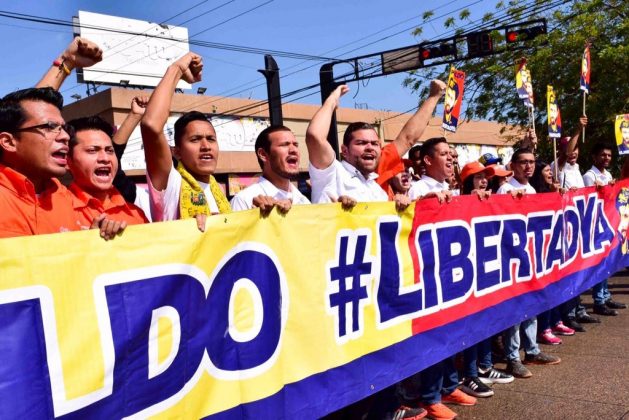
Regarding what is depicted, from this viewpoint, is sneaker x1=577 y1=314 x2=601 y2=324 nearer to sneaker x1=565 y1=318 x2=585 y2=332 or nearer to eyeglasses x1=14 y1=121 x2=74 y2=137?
sneaker x1=565 y1=318 x2=585 y2=332

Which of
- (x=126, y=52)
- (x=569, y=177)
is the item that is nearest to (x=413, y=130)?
(x=569, y=177)

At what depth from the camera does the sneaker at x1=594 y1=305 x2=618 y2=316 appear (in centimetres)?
638

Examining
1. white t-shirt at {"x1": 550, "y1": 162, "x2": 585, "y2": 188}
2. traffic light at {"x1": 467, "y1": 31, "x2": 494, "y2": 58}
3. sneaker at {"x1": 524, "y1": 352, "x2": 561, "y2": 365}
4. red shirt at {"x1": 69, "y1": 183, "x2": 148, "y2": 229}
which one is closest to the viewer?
red shirt at {"x1": 69, "y1": 183, "x2": 148, "y2": 229}

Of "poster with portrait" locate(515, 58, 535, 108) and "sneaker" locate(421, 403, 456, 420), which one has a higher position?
"poster with portrait" locate(515, 58, 535, 108)

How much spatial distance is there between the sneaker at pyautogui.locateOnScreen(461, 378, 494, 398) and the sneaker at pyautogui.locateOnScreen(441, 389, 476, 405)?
0.32 feet

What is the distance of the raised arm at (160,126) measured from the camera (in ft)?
8.48

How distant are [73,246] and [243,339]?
2.75 feet

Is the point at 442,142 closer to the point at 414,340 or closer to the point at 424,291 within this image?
the point at 424,291

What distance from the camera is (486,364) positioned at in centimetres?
448

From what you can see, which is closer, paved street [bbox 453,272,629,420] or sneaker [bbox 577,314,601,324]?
paved street [bbox 453,272,629,420]

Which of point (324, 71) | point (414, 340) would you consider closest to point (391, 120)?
point (324, 71)

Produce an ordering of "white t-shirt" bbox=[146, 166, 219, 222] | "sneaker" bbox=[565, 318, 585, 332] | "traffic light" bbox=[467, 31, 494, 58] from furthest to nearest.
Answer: "traffic light" bbox=[467, 31, 494, 58] → "sneaker" bbox=[565, 318, 585, 332] → "white t-shirt" bbox=[146, 166, 219, 222]

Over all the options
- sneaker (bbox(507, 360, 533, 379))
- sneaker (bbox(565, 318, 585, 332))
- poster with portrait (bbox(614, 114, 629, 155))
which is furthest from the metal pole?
sneaker (bbox(507, 360, 533, 379))

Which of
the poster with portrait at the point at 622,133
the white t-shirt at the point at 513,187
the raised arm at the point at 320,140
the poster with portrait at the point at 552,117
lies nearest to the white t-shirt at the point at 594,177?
the poster with portrait at the point at 622,133
